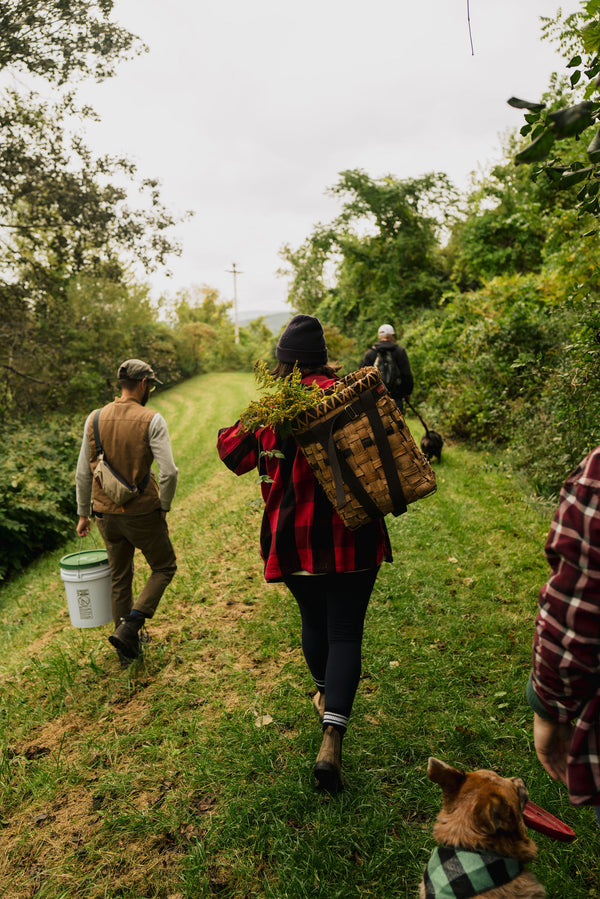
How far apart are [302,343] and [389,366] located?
17.2 ft

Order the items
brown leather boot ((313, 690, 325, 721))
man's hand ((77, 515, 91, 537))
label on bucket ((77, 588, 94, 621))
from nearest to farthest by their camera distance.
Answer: brown leather boot ((313, 690, 325, 721)) < label on bucket ((77, 588, 94, 621)) < man's hand ((77, 515, 91, 537))

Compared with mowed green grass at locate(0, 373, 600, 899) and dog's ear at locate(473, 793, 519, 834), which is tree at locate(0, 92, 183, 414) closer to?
mowed green grass at locate(0, 373, 600, 899)

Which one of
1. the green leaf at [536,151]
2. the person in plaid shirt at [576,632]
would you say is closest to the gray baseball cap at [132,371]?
the green leaf at [536,151]

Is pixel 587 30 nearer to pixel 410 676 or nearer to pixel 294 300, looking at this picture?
pixel 410 676

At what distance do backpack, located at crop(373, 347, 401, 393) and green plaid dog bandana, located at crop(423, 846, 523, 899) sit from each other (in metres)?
6.46

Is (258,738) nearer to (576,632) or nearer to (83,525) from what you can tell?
(83,525)

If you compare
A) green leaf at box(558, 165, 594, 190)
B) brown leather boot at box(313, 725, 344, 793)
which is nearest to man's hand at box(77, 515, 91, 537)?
brown leather boot at box(313, 725, 344, 793)

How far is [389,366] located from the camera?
7.58m

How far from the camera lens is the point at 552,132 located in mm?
1085

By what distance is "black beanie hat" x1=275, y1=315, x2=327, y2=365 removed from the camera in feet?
8.29

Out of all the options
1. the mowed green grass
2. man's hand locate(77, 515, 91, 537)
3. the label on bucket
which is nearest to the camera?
the mowed green grass

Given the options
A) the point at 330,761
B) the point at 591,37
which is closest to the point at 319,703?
the point at 330,761

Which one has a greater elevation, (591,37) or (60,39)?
(60,39)

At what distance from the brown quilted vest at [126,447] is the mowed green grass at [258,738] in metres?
0.85
